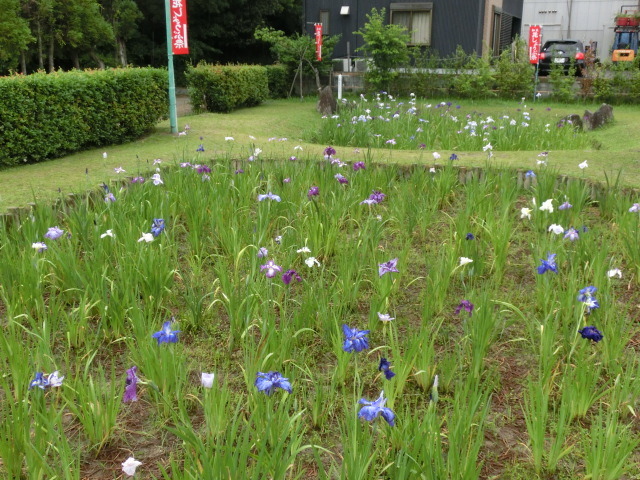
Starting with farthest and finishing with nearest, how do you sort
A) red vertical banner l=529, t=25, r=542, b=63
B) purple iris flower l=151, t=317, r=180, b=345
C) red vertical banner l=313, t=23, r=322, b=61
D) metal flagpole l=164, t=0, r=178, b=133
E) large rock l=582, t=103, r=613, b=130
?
red vertical banner l=313, t=23, r=322, b=61 < red vertical banner l=529, t=25, r=542, b=63 < large rock l=582, t=103, r=613, b=130 < metal flagpole l=164, t=0, r=178, b=133 < purple iris flower l=151, t=317, r=180, b=345

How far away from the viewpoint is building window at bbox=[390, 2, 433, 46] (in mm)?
17500

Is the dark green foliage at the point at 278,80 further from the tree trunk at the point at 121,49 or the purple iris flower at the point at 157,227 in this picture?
the purple iris flower at the point at 157,227

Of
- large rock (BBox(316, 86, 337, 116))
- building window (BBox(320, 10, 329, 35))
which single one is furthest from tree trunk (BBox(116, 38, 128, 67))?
large rock (BBox(316, 86, 337, 116))

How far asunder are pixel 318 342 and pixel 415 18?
1664cm

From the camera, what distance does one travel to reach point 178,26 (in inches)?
339

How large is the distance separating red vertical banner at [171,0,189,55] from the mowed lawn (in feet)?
3.69

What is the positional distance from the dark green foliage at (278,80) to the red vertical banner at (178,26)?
24.0 ft

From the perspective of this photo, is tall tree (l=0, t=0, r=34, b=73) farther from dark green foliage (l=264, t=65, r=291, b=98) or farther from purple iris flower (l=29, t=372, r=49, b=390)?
purple iris flower (l=29, t=372, r=49, b=390)

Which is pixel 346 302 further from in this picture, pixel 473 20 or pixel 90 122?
pixel 473 20

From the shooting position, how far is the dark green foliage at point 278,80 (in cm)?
1605

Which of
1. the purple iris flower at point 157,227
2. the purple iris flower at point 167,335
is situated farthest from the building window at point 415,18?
the purple iris flower at point 167,335

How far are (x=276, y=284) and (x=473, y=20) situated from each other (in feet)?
52.3

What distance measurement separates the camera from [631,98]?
1388 centimetres

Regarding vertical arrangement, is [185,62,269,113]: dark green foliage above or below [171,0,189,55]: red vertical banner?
below
